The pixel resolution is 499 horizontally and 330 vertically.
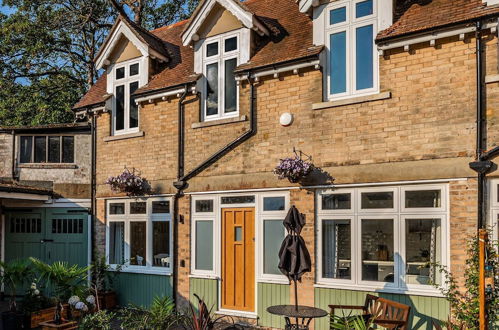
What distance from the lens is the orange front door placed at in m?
9.78

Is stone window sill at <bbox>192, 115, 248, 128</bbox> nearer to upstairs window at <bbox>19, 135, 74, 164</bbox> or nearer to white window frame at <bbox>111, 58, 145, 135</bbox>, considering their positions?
white window frame at <bbox>111, 58, 145, 135</bbox>

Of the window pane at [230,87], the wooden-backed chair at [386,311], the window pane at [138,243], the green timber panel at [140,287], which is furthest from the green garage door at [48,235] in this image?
the wooden-backed chair at [386,311]

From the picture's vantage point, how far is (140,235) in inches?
461

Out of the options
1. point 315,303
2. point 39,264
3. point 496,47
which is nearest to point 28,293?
point 39,264

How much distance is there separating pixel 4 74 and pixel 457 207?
21.5 m

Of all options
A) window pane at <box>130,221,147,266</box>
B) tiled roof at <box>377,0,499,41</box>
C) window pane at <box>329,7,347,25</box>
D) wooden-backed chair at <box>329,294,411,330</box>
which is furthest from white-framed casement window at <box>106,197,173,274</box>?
tiled roof at <box>377,0,499,41</box>

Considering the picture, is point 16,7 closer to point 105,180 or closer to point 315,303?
point 105,180

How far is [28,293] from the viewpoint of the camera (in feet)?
33.3

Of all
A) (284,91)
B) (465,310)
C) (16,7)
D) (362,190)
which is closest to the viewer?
(465,310)

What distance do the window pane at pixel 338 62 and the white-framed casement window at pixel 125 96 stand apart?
5.16 m

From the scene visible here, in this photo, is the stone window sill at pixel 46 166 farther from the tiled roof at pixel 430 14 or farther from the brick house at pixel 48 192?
the tiled roof at pixel 430 14

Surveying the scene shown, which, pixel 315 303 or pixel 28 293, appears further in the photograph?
pixel 28 293

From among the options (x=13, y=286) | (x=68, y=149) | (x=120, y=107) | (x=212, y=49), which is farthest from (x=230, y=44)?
(x=13, y=286)

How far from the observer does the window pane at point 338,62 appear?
8898 millimetres
